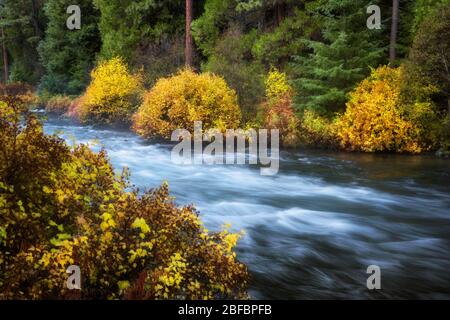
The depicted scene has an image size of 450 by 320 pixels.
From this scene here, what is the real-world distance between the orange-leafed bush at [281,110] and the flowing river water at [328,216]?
3.86 ft

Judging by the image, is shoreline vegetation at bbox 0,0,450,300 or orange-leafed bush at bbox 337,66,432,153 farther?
orange-leafed bush at bbox 337,66,432,153

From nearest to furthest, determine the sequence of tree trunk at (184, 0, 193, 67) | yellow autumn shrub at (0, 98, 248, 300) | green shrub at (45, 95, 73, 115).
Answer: yellow autumn shrub at (0, 98, 248, 300) → tree trunk at (184, 0, 193, 67) → green shrub at (45, 95, 73, 115)

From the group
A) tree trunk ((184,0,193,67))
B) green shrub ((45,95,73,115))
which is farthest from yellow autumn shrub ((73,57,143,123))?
green shrub ((45,95,73,115))

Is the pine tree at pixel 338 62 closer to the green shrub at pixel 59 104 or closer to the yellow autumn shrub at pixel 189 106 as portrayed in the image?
the yellow autumn shrub at pixel 189 106

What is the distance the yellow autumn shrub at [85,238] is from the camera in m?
4.61

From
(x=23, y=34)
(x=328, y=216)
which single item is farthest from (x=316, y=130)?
(x=23, y=34)

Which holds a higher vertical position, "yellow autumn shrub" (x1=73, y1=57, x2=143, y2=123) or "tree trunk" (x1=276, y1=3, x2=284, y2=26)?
"tree trunk" (x1=276, y1=3, x2=284, y2=26)

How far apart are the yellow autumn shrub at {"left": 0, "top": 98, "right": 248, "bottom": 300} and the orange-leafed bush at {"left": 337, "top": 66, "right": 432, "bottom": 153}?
11.7 metres

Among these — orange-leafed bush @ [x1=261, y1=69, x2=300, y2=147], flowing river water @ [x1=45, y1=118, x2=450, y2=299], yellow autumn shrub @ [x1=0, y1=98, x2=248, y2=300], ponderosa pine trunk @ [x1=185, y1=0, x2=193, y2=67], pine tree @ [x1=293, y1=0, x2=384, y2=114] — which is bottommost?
flowing river water @ [x1=45, y1=118, x2=450, y2=299]

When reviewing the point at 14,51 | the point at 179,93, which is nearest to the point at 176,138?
the point at 179,93

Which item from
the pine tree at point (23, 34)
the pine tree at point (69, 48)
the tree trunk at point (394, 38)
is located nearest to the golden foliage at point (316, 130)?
the tree trunk at point (394, 38)

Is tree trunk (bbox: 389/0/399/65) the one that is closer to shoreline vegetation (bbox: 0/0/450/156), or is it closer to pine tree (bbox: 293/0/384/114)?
shoreline vegetation (bbox: 0/0/450/156)

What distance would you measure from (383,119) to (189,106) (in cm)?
738

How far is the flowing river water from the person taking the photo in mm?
6785
